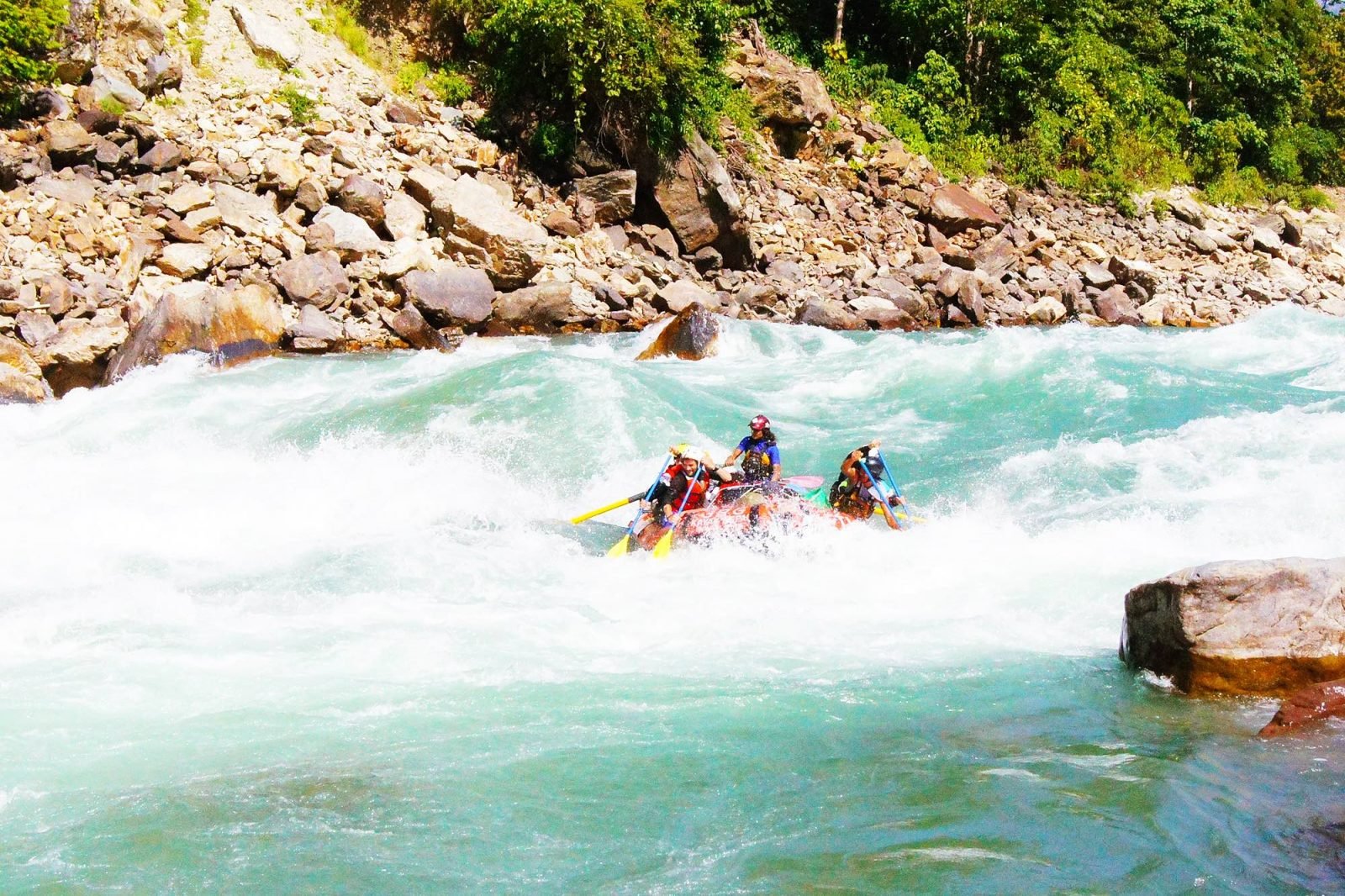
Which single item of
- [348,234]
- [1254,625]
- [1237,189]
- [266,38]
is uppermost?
[266,38]

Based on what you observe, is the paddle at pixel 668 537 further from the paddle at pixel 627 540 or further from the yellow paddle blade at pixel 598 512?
the yellow paddle blade at pixel 598 512

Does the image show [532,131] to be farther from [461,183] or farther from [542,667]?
[542,667]

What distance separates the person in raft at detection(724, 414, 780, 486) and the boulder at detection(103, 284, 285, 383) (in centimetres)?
718

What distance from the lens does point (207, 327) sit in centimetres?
1368

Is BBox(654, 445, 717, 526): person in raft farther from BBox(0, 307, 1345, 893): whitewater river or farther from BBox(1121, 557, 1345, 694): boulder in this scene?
BBox(1121, 557, 1345, 694): boulder

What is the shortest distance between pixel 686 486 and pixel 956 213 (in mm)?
15953

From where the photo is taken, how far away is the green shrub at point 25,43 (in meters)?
15.4

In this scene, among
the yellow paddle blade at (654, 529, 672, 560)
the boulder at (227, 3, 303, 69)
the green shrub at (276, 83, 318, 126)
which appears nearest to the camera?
the yellow paddle blade at (654, 529, 672, 560)

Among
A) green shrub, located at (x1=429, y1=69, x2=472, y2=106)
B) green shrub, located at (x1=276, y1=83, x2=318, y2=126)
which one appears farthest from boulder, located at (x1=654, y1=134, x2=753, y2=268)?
green shrub, located at (x1=276, y1=83, x2=318, y2=126)

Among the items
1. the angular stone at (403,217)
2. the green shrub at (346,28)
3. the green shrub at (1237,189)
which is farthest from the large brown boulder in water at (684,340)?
the green shrub at (1237,189)

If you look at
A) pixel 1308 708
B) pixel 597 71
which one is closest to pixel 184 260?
pixel 597 71

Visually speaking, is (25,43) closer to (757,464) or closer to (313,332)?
(313,332)

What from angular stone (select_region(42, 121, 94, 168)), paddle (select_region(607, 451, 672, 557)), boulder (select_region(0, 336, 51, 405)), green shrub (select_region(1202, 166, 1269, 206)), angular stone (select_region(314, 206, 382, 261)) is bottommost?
paddle (select_region(607, 451, 672, 557))

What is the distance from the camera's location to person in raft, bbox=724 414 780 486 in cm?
991
